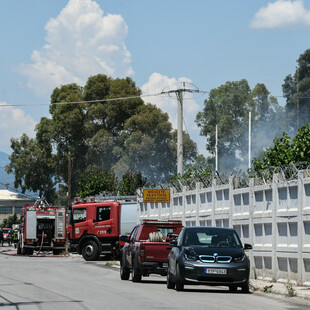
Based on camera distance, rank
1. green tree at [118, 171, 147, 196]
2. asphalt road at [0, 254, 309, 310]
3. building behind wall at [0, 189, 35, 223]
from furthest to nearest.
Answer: building behind wall at [0, 189, 35, 223] → green tree at [118, 171, 147, 196] → asphalt road at [0, 254, 309, 310]

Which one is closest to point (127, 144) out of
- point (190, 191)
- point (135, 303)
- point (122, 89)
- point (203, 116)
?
point (122, 89)

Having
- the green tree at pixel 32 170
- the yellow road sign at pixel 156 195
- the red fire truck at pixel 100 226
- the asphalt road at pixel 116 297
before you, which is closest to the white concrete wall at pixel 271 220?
the asphalt road at pixel 116 297

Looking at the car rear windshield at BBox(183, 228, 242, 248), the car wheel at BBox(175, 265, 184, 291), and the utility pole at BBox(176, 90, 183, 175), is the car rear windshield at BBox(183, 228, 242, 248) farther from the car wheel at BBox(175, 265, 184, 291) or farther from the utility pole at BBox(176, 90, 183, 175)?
→ the utility pole at BBox(176, 90, 183, 175)

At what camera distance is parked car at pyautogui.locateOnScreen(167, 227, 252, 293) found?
61.9 feet

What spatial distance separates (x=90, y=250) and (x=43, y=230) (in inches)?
405

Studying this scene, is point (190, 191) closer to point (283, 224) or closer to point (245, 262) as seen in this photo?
point (283, 224)

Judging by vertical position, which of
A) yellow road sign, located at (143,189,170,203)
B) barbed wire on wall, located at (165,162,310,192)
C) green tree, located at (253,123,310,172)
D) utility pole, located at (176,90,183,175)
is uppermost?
utility pole, located at (176,90,183,175)

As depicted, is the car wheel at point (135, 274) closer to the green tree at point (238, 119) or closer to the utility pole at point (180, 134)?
the utility pole at point (180, 134)

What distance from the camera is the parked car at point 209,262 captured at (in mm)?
18859

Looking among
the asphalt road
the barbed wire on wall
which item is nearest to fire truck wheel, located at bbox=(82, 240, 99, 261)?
the barbed wire on wall

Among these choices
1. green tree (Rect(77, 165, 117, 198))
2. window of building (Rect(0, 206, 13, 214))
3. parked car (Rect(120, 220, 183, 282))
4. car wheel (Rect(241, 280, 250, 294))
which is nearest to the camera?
car wheel (Rect(241, 280, 250, 294))

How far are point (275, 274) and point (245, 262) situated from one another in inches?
116

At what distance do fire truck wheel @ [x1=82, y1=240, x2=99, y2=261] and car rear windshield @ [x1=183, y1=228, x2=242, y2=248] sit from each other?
825 inches

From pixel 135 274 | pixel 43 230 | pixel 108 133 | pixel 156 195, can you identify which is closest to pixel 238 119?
pixel 108 133
